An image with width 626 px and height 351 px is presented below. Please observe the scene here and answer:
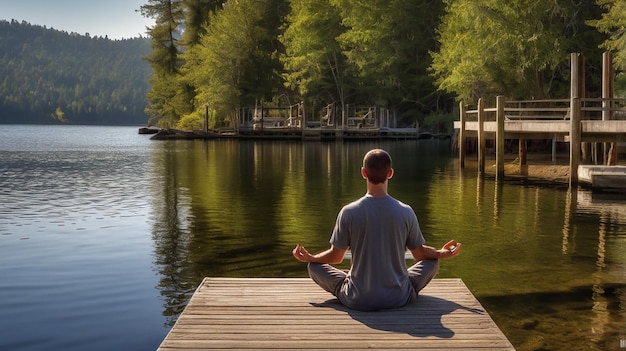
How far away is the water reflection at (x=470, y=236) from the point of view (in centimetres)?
927

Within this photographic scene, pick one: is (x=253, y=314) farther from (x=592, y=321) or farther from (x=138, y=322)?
(x=592, y=321)

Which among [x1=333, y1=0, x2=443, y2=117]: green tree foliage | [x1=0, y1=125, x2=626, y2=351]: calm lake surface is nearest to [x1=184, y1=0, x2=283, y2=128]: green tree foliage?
[x1=333, y1=0, x2=443, y2=117]: green tree foliage

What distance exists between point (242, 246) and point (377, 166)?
8172 mm

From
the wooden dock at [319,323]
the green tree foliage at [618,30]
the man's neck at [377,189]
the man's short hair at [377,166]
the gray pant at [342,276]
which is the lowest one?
the wooden dock at [319,323]

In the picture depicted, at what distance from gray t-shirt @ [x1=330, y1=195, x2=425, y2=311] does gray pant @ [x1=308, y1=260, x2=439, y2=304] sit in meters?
0.22

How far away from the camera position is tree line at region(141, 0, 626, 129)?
3766 centimetres

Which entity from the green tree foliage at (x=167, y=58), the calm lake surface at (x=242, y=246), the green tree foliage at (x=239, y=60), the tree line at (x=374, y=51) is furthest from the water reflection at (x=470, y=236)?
the green tree foliage at (x=167, y=58)

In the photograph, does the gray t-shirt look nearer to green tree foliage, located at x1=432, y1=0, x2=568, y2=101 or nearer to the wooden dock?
the wooden dock

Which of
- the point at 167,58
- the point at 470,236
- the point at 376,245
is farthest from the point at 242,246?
the point at 167,58

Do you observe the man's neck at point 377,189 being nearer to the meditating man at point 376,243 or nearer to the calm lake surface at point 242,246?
the meditating man at point 376,243

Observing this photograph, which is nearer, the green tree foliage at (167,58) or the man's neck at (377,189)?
the man's neck at (377,189)

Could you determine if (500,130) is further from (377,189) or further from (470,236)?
(377,189)

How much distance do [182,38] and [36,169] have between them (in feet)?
181

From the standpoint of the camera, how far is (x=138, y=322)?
8.84 meters
